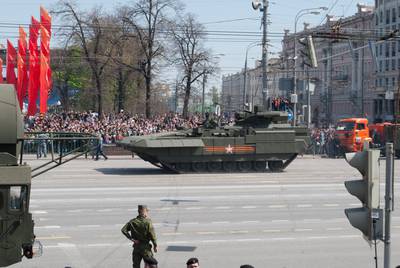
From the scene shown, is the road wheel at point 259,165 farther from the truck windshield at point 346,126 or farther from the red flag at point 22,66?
the red flag at point 22,66

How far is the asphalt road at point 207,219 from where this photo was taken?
42.5 feet

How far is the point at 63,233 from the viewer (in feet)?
49.0

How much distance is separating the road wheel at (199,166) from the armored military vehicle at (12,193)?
20.1 m

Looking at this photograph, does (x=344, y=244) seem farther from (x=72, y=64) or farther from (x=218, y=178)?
(x=72, y=64)

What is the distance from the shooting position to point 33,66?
1528 inches

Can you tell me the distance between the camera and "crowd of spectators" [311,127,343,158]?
133 feet

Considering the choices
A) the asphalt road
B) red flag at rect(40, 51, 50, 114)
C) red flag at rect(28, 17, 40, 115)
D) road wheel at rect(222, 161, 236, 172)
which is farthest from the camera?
red flag at rect(28, 17, 40, 115)

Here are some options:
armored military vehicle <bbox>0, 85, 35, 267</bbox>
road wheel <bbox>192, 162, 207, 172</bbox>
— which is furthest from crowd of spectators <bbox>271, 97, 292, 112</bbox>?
armored military vehicle <bbox>0, 85, 35, 267</bbox>

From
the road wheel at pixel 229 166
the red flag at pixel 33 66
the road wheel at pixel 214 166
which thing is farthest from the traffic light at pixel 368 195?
the red flag at pixel 33 66

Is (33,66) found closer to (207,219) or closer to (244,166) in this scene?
(244,166)

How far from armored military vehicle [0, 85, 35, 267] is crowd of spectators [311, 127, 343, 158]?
33.6 m

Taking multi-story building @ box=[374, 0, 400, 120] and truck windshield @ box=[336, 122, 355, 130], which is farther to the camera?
multi-story building @ box=[374, 0, 400, 120]

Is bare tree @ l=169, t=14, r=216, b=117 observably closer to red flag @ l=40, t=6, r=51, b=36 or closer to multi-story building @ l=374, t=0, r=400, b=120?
red flag @ l=40, t=6, r=51, b=36

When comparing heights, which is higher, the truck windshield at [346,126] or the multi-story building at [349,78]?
the multi-story building at [349,78]
